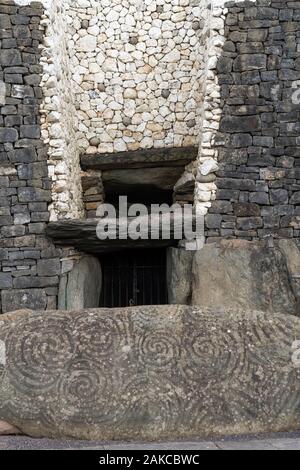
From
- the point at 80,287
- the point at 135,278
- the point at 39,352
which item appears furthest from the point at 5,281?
the point at 39,352

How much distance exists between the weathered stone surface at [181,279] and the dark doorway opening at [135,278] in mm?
1386

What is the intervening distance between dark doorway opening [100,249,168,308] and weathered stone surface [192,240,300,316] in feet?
5.82

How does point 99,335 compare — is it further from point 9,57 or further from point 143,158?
point 9,57

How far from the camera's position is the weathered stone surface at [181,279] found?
709cm

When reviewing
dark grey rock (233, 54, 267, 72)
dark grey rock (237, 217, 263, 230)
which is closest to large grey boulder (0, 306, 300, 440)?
dark grey rock (237, 217, 263, 230)

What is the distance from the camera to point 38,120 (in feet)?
24.0

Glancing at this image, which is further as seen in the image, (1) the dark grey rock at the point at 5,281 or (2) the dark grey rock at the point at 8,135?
(2) the dark grey rock at the point at 8,135

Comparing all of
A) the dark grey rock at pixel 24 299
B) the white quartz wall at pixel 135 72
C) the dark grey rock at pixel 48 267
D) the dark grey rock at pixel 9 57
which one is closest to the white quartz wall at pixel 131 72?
the white quartz wall at pixel 135 72

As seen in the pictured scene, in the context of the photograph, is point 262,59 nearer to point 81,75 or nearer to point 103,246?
point 81,75

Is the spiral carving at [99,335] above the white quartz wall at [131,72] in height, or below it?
below

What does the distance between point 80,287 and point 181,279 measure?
4.39 feet

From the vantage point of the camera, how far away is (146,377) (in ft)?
12.2

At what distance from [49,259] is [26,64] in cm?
267

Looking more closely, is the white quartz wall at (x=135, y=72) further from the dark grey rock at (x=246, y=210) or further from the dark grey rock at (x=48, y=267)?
the dark grey rock at (x=48, y=267)
